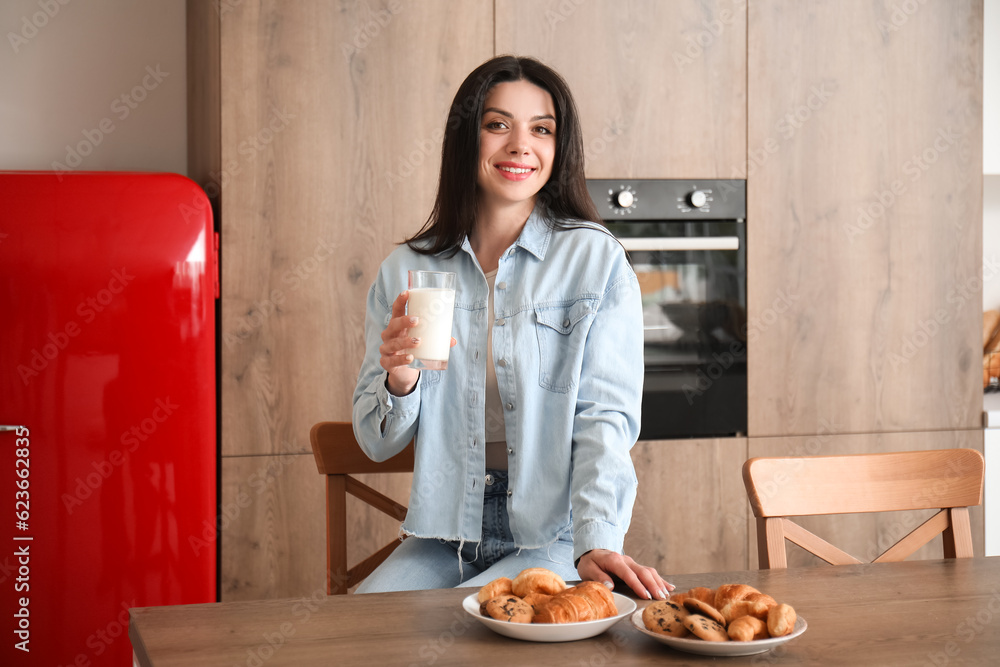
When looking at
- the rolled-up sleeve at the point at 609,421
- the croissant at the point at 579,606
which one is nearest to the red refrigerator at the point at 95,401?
the rolled-up sleeve at the point at 609,421

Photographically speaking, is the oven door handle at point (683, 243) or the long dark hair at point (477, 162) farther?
the oven door handle at point (683, 243)

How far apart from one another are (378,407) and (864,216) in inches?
68.6

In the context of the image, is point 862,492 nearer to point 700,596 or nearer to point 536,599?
point 700,596

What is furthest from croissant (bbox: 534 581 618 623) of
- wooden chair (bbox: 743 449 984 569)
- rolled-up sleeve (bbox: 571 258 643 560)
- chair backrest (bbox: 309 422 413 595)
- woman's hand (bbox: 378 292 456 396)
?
chair backrest (bbox: 309 422 413 595)

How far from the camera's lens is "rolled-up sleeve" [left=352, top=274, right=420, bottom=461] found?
1.36 m

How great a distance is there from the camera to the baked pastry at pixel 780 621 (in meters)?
0.81

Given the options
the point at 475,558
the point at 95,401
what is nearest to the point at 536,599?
the point at 475,558

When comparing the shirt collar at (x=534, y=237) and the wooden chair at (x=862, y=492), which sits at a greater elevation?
the shirt collar at (x=534, y=237)

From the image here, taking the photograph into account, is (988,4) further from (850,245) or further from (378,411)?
(378,411)

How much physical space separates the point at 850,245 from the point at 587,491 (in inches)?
64.0

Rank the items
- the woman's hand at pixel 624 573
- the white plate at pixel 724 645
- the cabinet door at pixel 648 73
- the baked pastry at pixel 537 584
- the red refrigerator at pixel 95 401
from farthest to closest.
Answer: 1. the cabinet door at pixel 648 73
2. the red refrigerator at pixel 95 401
3. the woman's hand at pixel 624 573
4. the baked pastry at pixel 537 584
5. the white plate at pixel 724 645

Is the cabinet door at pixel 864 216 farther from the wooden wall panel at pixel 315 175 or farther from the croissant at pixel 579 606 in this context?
the croissant at pixel 579 606

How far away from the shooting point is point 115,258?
79.6 inches

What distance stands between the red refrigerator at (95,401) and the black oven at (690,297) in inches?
45.3
